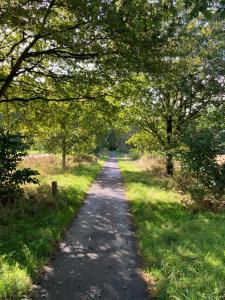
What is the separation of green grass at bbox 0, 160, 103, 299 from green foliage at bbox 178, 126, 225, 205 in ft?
15.9

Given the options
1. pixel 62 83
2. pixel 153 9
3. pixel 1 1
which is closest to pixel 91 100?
pixel 62 83

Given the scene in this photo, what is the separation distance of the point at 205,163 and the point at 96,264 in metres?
7.13

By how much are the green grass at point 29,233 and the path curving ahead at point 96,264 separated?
306mm

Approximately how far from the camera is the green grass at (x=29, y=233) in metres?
5.90

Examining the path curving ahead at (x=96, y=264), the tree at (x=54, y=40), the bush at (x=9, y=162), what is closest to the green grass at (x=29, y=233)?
the path curving ahead at (x=96, y=264)

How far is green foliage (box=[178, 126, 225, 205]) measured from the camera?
12.3 meters

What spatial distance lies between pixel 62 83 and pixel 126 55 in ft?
13.0

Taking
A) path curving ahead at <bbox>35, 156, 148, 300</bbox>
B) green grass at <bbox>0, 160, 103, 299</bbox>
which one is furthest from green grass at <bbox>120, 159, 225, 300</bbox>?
green grass at <bbox>0, 160, 103, 299</bbox>

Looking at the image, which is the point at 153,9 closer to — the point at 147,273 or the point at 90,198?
the point at 147,273

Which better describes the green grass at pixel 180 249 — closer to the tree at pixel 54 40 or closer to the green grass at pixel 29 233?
the green grass at pixel 29 233

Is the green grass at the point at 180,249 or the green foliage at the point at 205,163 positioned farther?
the green foliage at the point at 205,163

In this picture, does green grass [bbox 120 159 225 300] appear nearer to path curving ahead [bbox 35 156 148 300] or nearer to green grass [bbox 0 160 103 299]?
path curving ahead [bbox 35 156 148 300]

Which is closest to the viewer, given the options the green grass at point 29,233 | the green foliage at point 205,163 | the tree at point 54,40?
the green grass at point 29,233

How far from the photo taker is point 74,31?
10062mm
